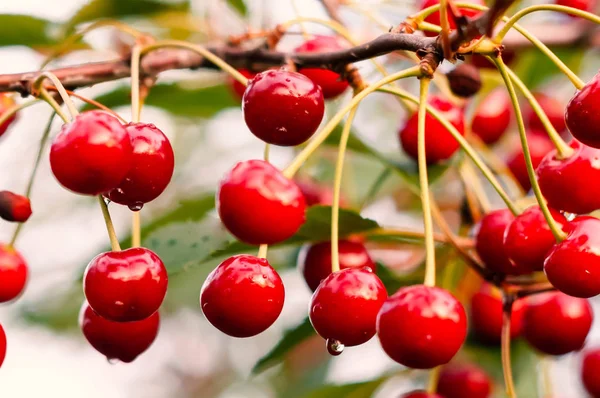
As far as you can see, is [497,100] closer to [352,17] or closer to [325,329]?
[352,17]

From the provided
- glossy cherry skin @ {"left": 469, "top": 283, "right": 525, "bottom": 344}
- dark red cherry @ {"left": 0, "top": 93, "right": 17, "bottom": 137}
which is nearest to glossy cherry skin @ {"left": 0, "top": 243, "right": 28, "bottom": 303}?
dark red cherry @ {"left": 0, "top": 93, "right": 17, "bottom": 137}

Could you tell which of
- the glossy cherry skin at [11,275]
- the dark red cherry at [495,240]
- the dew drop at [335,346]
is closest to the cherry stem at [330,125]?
the dew drop at [335,346]

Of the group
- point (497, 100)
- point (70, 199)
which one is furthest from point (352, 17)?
point (70, 199)

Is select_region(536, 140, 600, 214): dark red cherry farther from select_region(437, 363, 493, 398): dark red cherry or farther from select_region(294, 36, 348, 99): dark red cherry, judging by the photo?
select_region(437, 363, 493, 398): dark red cherry

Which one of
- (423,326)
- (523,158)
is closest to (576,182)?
(423,326)

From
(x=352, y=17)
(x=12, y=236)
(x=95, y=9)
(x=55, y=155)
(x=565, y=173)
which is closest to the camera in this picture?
(x=55, y=155)

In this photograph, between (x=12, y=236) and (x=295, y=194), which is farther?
(x=12, y=236)

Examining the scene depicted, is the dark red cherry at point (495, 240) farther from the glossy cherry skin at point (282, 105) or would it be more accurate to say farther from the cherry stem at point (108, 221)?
the cherry stem at point (108, 221)
